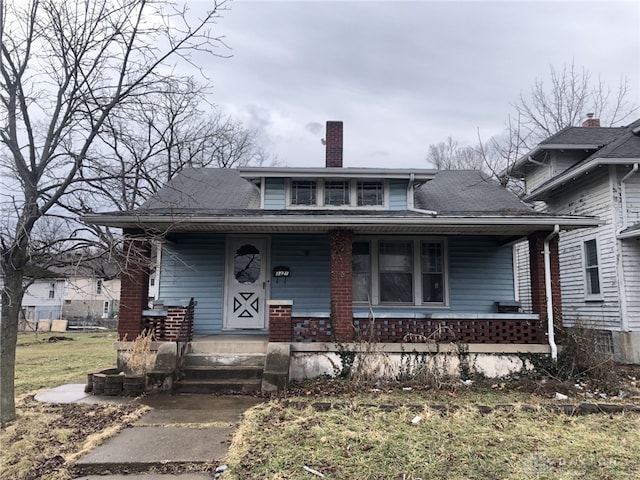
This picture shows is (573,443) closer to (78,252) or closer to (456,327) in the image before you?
(456,327)

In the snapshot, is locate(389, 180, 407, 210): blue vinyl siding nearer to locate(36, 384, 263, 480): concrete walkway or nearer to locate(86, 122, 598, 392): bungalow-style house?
locate(86, 122, 598, 392): bungalow-style house

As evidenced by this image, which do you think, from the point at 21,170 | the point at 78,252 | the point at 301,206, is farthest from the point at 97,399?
the point at 301,206

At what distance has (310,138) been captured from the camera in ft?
92.3

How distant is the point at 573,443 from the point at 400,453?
189cm

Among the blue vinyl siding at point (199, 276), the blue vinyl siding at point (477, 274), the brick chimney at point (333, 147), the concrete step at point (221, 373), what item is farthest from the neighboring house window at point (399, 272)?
the concrete step at point (221, 373)

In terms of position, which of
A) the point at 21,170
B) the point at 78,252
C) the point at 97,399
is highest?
the point at 21,170

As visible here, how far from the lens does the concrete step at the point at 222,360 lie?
732 centimetres

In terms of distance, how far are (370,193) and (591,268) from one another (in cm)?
590

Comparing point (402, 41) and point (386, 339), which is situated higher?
point (402, 41)

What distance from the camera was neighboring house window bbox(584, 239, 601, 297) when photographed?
33.8ft

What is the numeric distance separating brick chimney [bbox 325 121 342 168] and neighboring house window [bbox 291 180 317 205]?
1.44 m

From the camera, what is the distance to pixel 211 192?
10.5 metres

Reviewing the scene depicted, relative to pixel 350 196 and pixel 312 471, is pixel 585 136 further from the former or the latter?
pixel 312 471

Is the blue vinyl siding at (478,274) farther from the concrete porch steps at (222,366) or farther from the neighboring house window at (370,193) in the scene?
the concrete porch steps at (222,366)
